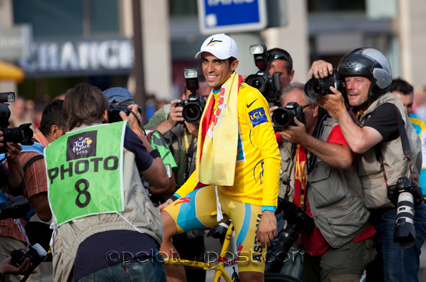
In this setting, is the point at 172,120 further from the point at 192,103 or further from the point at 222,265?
the point at 222,265

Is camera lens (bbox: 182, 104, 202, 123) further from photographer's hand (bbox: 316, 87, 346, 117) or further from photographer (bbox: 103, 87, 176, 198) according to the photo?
photographer's hand (bbox: 316, 87, 346, 117)

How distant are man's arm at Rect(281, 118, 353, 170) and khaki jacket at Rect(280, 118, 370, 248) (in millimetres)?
188

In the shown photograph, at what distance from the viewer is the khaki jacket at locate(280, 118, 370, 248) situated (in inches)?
162

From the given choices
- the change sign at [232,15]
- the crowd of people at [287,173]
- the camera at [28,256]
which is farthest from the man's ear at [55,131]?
the change sign at [232,15]

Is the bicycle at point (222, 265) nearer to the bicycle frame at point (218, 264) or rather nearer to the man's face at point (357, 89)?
the bicycle frame at point (218, 264)

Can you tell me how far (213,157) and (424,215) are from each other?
1.67 metres

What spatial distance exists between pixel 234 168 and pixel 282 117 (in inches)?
18.8

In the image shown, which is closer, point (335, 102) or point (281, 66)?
point (335, 102)

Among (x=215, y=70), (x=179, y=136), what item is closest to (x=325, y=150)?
(x=215, y=70)

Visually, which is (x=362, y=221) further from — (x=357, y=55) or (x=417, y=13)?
(x=417, y=13)

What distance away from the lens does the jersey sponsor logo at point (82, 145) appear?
2.98 m

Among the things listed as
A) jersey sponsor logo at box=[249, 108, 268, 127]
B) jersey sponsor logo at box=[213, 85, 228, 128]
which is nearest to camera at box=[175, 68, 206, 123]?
jersey sponsor logo at box=[213, 85, 228, 128]

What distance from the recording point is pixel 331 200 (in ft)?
13.5

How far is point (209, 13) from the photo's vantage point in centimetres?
593
